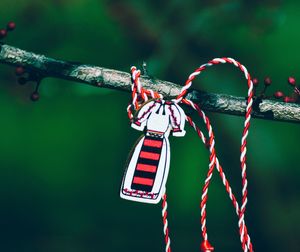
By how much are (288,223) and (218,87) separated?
1.80 feet

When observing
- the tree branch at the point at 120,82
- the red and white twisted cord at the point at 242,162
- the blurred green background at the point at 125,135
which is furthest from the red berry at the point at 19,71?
the red and white twisted cord at the point at 242,162

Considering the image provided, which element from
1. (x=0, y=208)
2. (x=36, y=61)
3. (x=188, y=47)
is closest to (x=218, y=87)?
(x=188, y=47)

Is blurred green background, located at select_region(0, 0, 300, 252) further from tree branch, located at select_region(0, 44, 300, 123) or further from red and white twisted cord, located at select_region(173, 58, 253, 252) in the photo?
red and white twisted cord, located at select_region(173, 58, 253, 252)

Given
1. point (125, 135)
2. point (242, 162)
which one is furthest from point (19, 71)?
point (242, 162)

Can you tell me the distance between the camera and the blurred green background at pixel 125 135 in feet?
6.19

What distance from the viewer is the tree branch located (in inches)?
62.4

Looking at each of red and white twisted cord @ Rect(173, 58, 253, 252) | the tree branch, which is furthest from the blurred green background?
red and white twisted cord @ Rect(173, 58, 253, 252)

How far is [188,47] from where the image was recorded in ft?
6.37

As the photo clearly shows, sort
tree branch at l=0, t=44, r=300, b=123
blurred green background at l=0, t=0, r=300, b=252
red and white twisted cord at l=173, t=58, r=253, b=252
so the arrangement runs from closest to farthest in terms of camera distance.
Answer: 1. red and white twisted cord at l=173, t=58, r=253, b=252
2. tree branch at l=0, t=44, r=300, b=123
3. blurred green background at l=0, t=0, r=300, b=252

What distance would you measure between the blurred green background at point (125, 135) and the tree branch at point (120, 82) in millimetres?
307

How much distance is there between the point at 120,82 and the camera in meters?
1.58

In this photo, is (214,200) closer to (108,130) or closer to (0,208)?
(108,130)

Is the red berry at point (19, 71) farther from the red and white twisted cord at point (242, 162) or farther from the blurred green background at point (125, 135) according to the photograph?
the red and white twisted cord at point (242, 162)

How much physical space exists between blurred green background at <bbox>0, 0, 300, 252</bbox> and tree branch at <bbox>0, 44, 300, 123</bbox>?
31cm
